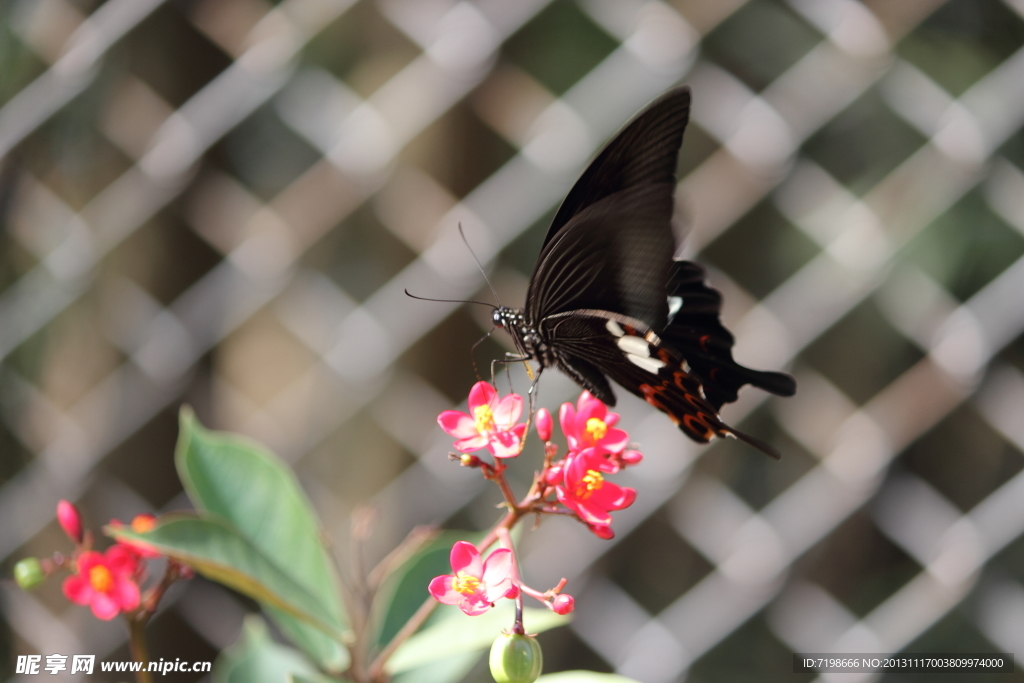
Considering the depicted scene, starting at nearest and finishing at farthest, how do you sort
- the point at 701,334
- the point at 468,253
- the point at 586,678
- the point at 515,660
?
the point at 515,660, the point at 586,678, the point at 701,334, the point at 468,253

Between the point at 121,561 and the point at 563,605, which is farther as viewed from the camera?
the point at 121,561

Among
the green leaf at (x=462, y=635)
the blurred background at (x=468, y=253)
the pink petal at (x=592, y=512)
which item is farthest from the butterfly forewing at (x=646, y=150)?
the blurred background at (x=468, y=253)

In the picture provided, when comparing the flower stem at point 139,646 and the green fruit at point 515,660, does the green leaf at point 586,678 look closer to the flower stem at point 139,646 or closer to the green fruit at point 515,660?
the green fruit at point 515,660

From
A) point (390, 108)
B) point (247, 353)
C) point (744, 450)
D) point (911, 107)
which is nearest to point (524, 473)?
point (744, 450)

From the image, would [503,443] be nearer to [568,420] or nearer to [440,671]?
[568,420]

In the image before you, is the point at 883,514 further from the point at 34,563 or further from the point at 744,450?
the point at 34,563

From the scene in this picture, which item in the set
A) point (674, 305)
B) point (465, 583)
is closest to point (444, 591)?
point (465, 583)

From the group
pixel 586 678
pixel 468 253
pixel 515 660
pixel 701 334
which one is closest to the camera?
pixel 515 660

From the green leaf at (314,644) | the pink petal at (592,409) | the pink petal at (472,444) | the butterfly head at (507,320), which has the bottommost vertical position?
the green leaf at (314,644)
